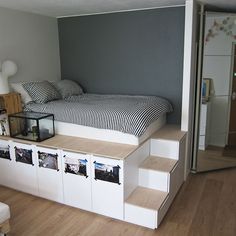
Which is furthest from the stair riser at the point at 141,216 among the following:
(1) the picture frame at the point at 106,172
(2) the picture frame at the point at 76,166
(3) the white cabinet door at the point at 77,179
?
(2) the picture frame at the point at 76,166

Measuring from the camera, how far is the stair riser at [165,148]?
2.91 meters

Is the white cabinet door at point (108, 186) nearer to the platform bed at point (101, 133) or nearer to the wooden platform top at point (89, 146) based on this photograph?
the wooden platform top at point (89, 146)

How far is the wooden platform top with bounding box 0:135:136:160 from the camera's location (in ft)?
8.10

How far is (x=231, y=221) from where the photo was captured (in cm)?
245

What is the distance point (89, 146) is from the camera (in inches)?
105

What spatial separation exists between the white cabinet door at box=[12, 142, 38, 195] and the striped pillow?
0.72m

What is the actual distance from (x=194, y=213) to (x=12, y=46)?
A: 308cm

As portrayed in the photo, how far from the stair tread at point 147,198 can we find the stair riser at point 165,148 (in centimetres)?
50

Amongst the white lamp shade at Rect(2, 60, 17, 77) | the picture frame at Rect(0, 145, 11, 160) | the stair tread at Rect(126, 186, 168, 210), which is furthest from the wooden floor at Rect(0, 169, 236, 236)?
the white lamp shade at Rect(2, 60, 17, 77)

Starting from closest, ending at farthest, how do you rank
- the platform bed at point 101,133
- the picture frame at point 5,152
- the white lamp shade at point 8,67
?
the platform bed at point 101,133, the picture frame at point 5,152, the white lamp shade at point 8,67

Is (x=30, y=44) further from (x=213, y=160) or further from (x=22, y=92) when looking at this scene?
(x=213, y=160)

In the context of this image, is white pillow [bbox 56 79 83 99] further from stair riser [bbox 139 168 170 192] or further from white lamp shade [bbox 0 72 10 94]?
stair riser [bbox 139 168 170 192]

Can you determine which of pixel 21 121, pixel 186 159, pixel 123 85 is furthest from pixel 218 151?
pixel 21 121

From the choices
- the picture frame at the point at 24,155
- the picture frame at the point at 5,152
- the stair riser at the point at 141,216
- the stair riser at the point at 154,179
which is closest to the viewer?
the stair riser at the point at 141,216
